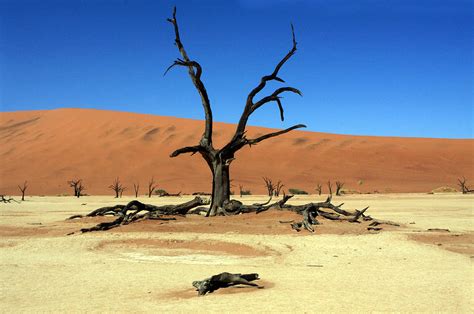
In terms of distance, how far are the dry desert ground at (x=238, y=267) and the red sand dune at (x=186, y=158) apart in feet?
93.2

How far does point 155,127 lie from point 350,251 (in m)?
60.0

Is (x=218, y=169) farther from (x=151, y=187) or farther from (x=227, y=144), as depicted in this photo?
(x=151, y=187)

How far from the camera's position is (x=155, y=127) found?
68.0 meters

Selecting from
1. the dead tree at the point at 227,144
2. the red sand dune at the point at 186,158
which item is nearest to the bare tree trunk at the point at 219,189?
the dead tree at the point at 227,144

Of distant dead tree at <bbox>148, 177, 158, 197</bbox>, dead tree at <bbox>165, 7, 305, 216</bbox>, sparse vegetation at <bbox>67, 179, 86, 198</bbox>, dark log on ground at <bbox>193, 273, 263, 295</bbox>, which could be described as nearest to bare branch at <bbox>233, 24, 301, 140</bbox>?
dead tree at <bbox>165, 7, 305, 216</bbox>

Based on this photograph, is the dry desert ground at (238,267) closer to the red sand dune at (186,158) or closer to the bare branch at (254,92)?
the bare branch at (254,92)

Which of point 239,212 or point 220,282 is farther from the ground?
point 239,212

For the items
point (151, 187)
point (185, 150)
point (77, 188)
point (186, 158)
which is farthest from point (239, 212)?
point (186, 158)

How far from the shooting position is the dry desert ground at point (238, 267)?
5605mm

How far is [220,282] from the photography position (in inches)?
245

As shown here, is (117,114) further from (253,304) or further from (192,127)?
(253,304)

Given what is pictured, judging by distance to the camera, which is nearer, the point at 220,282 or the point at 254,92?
the point at 220,282

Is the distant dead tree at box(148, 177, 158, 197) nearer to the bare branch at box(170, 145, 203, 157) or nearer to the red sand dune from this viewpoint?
the red sand dune

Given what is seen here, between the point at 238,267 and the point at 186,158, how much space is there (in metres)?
47.5
